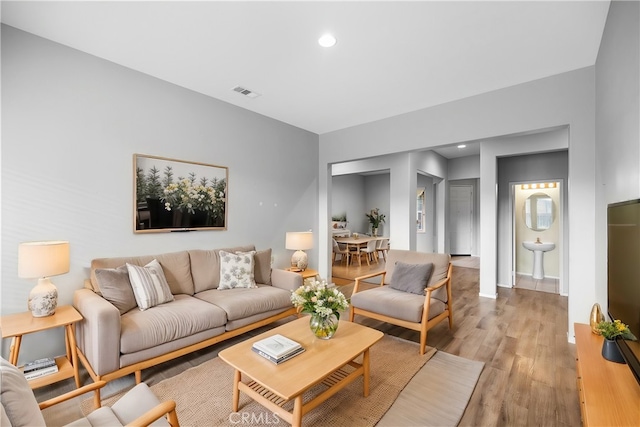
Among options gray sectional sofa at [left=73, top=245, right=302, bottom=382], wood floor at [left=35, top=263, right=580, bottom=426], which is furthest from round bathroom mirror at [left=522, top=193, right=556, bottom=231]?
gray sectional sofa at [left=73, top=245, right=302, bottom=382]

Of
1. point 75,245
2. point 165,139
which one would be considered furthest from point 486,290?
point 75,245

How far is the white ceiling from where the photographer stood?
2.16m

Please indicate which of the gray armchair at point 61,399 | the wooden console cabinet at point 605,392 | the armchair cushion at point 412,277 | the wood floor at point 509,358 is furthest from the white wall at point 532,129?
the gray armchair at point 61,399

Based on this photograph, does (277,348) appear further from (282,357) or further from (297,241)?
(297,241)

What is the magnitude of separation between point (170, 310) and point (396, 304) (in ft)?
7.06

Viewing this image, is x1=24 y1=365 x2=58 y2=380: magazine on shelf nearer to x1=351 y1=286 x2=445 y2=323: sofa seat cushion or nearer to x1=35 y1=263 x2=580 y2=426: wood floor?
x1=35 y1=263 x2=580 y2=426: wood floor

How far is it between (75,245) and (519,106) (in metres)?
4.78

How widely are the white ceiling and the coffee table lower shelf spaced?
8.36ft

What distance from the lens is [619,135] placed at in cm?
188

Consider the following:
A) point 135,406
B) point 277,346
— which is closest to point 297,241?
point 277,346

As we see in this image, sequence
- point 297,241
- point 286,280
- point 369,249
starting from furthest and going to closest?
point 369,249 → point 297,241 → point 286,280

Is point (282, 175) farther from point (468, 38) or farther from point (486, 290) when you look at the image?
point (486, 290)

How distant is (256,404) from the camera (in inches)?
83.3

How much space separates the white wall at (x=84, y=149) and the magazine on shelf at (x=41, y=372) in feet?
1.29
